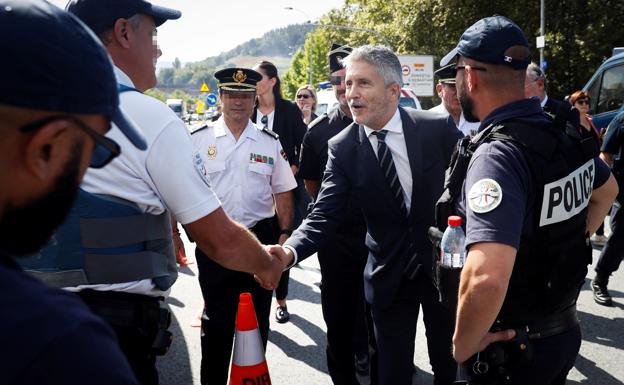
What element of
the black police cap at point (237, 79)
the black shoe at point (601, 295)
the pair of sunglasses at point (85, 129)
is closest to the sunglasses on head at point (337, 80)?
the black police cap at point (237, 79)

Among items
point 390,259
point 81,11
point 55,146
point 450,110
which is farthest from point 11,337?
point 450,110

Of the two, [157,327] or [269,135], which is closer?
[157,327]

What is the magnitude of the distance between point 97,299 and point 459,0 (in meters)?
27.8

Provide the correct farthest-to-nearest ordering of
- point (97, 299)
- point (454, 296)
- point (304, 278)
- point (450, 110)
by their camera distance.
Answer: point (304, 278) < point (450, 110) < point (454, 296) < point (97, 299)

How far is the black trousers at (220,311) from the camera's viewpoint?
362 cm

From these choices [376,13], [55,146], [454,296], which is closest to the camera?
[55,146]

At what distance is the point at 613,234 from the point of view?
5469 millimetres

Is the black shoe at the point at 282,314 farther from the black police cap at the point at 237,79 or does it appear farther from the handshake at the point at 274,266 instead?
the handshake at the point at 274,266

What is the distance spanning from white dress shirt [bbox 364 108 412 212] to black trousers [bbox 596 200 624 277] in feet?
10.8

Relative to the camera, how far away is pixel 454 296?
7.29ft

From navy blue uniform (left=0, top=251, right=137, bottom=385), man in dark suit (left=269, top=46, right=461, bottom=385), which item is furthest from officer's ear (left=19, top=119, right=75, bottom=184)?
man in dark suit (left=269, top=46, right=461, bottom=385)

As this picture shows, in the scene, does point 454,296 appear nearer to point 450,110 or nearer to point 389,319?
point 389,319

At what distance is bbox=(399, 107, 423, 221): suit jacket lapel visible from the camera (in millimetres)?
3051

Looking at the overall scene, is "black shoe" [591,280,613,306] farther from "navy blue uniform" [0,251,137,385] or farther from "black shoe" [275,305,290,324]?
"navy blue uniform" [0,251,137,385]
